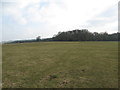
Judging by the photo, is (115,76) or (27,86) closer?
(27,86)

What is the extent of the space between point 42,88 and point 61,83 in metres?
1.11

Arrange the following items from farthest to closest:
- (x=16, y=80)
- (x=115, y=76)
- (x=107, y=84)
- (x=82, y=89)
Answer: (x=115, y=76), (x=16, y=80), (x=107, y=84), (x=82, y=89)

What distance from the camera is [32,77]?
346 inches

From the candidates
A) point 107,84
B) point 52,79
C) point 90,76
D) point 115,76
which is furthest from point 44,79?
point 115,76

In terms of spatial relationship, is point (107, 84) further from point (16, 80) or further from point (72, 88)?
point (16, 80)

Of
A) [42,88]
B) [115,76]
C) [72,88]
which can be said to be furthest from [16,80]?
[115,76]

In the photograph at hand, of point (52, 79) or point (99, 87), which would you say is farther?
point (52, 79)

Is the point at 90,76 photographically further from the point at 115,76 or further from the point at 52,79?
the point at 52,79

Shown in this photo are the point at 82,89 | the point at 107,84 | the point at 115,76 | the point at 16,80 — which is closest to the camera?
the point at 82,89

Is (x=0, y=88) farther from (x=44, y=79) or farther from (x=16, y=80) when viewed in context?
(x=44, y=79)

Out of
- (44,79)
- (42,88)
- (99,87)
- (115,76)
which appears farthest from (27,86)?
(115,76)

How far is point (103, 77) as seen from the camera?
8844mm

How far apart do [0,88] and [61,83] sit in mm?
2816

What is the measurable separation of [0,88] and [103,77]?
538 cm
